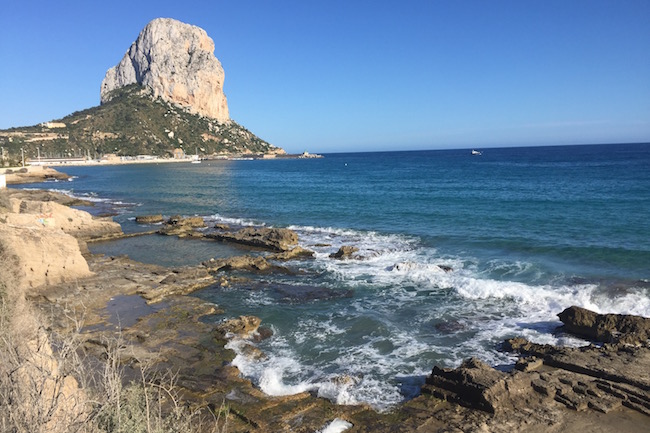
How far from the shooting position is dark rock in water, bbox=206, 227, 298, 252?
993 inches

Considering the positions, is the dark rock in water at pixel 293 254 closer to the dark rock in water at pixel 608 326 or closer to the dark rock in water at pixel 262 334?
the dark rock in water at pixel 262 334

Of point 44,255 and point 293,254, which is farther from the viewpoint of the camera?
point 293,254

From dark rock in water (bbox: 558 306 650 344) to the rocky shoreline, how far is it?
0.03 m

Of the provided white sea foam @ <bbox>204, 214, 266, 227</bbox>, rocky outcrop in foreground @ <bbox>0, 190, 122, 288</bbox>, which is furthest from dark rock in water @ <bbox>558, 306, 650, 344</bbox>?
white sea foam @ <bbox>204, 214, 266, 227</bbox>

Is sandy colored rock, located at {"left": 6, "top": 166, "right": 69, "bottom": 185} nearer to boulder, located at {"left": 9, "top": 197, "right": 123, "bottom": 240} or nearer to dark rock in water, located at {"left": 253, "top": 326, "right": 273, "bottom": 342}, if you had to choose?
boulder, located at {"left": 9, "top": 197, "right": 123, "bottom": 240}

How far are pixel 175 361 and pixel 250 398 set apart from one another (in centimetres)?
285

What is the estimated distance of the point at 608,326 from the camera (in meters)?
12.8

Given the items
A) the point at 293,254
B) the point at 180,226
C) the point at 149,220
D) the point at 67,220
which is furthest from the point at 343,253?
the point at 149,220

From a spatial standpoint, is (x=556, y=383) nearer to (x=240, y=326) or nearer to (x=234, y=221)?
(x=240, y=326)

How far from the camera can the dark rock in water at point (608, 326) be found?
1209 cm

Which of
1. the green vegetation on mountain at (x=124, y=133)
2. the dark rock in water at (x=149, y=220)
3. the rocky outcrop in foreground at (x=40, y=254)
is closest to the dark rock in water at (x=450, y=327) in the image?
the rocky outcrop in foreground at (x=40, y=254)

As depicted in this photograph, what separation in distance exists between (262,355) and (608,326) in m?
9.83

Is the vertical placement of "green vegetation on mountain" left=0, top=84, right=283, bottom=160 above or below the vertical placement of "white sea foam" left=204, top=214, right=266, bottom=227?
above

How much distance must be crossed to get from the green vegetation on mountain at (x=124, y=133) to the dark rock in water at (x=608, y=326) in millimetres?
134220
